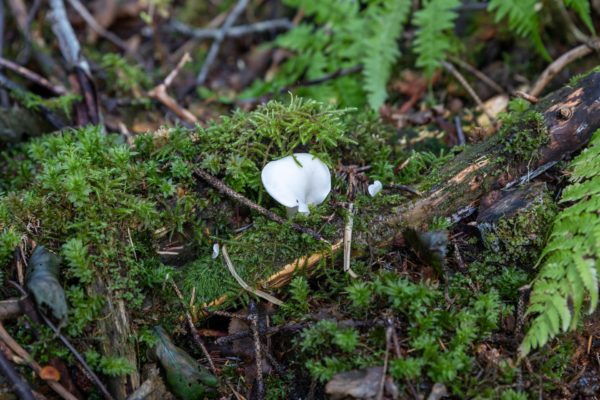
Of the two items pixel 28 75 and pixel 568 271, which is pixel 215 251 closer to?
pixel 568 271

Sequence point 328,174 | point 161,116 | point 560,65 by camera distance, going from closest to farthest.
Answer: point 328,174
point 560,65
point 161,116

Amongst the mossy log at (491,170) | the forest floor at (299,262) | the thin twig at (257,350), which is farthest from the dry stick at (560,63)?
the thin twig at (257,350)

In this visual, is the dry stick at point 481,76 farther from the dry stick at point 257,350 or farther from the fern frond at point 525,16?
the dry stick at point 257,350

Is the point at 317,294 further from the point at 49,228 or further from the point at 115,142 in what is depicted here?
the point at 115,142

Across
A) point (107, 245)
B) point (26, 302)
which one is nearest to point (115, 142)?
point (107, 245)

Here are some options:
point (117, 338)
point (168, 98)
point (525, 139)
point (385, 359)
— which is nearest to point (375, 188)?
point (525, 139)
